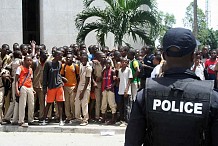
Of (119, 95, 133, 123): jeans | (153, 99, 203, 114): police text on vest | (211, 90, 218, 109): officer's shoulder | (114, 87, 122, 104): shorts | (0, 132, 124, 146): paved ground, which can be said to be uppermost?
(211, 90, 218, 109): officer's shoulder

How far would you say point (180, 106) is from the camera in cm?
220

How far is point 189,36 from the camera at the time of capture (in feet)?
7.32

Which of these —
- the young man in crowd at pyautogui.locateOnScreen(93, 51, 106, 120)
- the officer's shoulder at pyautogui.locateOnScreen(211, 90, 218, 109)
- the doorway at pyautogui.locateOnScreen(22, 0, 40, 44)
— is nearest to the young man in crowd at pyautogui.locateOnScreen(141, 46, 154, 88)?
the young man in crowd at pyautogui.locateOnScreen(93, 51, 106, 120)

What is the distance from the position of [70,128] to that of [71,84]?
3.33ft

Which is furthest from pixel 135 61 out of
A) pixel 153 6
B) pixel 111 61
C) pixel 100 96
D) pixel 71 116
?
pixel 153 6

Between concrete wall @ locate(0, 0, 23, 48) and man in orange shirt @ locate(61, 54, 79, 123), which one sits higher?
concrete wall @ locate(0, 0, 23, 48)

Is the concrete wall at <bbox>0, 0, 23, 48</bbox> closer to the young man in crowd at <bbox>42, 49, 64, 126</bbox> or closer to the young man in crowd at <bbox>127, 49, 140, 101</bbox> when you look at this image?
the young man in crowd at <bbox>42, 49, 64, 126</bbox>

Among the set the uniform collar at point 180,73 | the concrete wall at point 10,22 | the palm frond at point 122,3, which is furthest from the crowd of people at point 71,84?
the concrete wall at point 10,22

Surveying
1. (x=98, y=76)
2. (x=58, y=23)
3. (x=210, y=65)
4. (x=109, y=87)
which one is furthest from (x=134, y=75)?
(x=58, y=23)

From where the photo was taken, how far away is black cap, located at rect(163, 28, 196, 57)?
2.21m

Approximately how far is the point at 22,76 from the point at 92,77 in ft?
4.97

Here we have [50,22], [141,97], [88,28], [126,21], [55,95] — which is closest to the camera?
[141,97]

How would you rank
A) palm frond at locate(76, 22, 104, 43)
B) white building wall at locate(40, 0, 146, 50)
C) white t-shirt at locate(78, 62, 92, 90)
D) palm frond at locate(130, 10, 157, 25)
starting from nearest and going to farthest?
white t-shirt at locate(78, 62, 92, 90), palm frond at locate(130, 10, 157, 25), palm frond at locate(76, 22, 104, 43), white building wall at locate(40, 0, 146, 50)

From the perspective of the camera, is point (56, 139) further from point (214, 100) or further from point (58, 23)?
point (58, 23)
